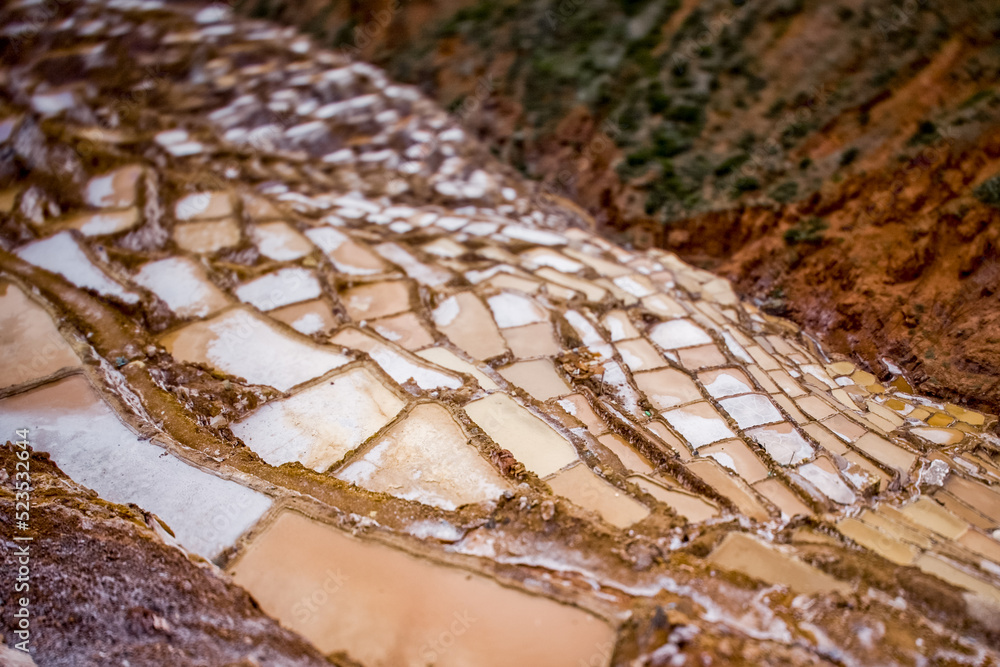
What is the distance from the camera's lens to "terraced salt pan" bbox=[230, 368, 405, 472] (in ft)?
8.63

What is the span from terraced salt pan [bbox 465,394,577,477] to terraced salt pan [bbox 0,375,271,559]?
1083 millimetres

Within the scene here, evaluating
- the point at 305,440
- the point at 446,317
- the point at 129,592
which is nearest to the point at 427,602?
the point at 129,592

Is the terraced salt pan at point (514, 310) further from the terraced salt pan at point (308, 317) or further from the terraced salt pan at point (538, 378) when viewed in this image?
the terraced salt pan at point (308, 317)

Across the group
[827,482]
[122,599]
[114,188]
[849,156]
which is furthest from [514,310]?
[849,156]

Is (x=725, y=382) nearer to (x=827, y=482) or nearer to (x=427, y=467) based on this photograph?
(x=827, y=482)

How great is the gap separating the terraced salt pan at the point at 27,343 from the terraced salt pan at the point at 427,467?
158 centimetres

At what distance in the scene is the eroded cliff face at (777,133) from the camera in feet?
15.3

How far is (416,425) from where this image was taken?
2.76 meters

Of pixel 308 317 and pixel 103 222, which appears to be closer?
pixel 308 317

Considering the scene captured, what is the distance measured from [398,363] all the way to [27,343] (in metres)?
1.87

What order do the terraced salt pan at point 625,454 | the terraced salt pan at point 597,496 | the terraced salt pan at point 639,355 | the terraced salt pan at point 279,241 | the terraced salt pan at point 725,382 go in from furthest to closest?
1. the terraced salt pan at point 279,241
2. the terraced salt pan at point 639,355
3. the terraced salt pan at point 725,382
4. the terraced salt pan at point 625,454
5. the terraced salt pan at point 597,496

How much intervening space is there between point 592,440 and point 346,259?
2.59m

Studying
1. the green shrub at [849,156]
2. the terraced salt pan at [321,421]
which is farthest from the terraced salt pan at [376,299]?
the green shrub at [849,156]

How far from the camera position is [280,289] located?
3963mm
